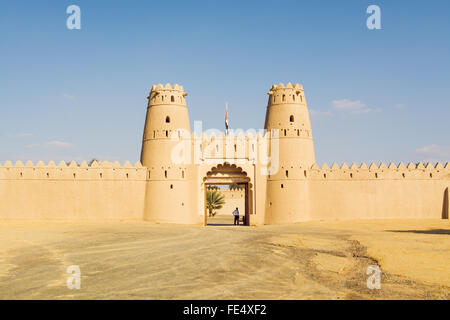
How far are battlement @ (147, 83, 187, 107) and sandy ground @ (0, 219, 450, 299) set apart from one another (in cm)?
1485

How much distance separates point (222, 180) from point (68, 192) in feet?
36.6

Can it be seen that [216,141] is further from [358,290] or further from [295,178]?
[358,290]

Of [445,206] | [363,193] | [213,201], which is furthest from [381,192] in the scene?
[213,201]

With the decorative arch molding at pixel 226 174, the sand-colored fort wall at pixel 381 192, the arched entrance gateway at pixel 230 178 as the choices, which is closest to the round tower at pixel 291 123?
the sand-colored fort wall at pixel 381 192

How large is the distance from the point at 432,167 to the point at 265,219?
1273 centimetres

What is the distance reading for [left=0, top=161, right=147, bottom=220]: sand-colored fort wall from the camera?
30094 mm

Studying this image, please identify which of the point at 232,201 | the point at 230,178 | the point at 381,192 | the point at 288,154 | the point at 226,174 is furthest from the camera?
the point at 232,201

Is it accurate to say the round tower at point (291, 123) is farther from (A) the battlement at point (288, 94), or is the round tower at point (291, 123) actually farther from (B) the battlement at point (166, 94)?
(B) the battlement at point (166, 94)

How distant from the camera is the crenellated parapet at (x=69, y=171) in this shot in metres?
30.3

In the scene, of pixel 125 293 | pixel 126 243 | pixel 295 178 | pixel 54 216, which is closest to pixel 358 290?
pixel 125 293

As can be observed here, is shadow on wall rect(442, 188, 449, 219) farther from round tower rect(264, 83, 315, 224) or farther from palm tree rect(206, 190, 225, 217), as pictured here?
palm tree rect(206, 190, 225, 217)

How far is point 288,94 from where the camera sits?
32.6 meters

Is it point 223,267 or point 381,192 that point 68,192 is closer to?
point 223,267

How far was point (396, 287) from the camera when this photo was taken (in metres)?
9.17
